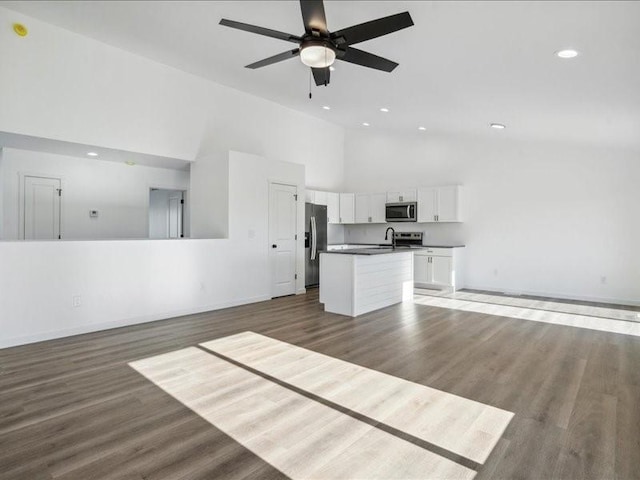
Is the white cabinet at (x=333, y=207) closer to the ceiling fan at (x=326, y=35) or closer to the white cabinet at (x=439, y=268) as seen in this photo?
the white cabinet at (x=439, y=268)

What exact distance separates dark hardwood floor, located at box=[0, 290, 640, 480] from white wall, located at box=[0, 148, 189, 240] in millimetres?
2371

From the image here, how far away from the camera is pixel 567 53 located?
3.31m

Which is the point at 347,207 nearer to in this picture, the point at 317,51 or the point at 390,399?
the point at 317,51

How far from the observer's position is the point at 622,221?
618 cm

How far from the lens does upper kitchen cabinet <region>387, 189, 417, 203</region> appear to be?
8289 mm

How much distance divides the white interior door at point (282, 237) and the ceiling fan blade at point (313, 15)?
393 cm

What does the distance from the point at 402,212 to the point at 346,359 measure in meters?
5.31

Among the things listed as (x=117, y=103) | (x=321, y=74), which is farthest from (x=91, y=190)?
(x=321, y=74)

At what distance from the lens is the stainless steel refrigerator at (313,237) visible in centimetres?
801

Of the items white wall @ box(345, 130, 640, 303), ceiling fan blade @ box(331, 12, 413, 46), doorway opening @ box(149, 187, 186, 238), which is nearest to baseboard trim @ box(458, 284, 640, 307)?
white wall @ box(345, 130, 640, 303)

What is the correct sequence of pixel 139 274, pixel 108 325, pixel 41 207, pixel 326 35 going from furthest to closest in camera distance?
1. pixel 41 207
2. pixel 139 274
3. pixel 108 325
4. pixel 326 35

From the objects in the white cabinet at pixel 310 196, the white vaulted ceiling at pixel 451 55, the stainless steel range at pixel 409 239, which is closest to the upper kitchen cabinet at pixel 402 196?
the stainless steel range at pixel 409 239

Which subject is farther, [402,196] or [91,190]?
[402,196]

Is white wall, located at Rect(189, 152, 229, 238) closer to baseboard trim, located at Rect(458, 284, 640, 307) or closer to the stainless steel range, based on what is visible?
the stainless steel range
